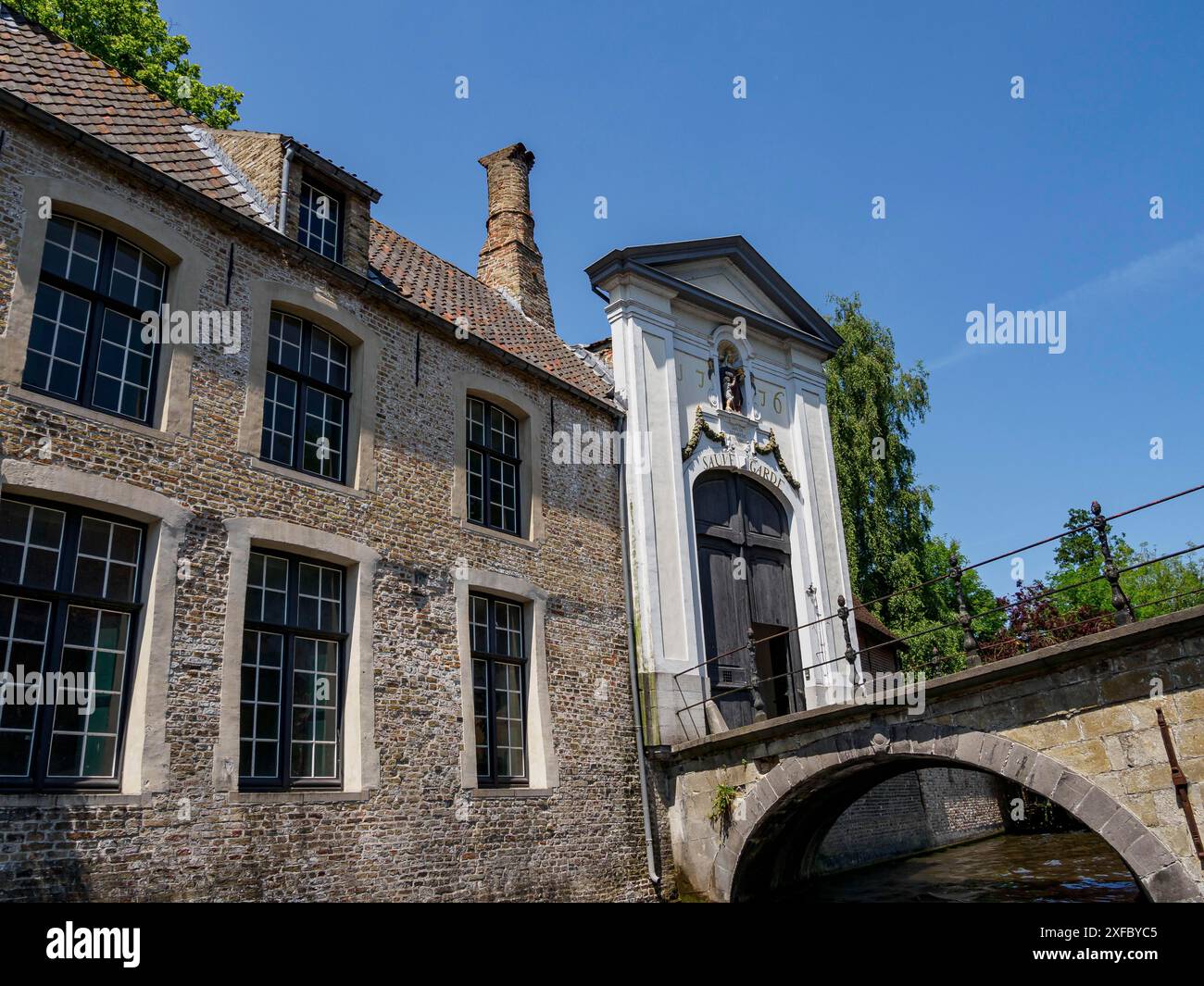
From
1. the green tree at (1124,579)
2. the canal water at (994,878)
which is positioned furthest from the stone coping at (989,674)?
the green tree at (1124,579)

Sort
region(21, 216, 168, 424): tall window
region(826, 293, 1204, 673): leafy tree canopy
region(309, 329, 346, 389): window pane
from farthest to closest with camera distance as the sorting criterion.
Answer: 1. region(826, 293, 1204, 673): leafy tree canopy
2. region(309, 329, 346, 389): window pane
3. region(21, 216, 168, 424): tall window

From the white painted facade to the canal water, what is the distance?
9.66ft

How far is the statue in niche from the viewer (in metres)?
14.7

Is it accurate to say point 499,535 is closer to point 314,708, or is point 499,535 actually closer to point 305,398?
point 305,398

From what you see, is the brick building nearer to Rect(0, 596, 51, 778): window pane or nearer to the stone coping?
Rect(0, 596, 51, 778): window pane

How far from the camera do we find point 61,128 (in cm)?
750

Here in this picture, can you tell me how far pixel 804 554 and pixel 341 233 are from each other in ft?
27.9

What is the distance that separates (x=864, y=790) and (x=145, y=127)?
11473 mm

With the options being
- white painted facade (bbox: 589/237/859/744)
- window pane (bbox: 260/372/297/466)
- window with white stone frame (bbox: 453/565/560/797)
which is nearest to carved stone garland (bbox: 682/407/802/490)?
white painted facade (bbox: 589/237/859/744)

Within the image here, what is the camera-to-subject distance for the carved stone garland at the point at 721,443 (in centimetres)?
1365

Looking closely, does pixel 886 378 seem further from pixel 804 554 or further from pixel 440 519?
pixel 440 519

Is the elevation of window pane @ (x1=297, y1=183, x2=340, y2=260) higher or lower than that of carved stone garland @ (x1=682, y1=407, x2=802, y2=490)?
higher

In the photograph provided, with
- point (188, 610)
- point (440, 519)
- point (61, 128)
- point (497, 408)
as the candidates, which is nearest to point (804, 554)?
point (497, 408)

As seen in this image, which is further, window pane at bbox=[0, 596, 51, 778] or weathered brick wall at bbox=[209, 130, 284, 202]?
weathered brick wall at bbox=[209, 130, 284, 202]
